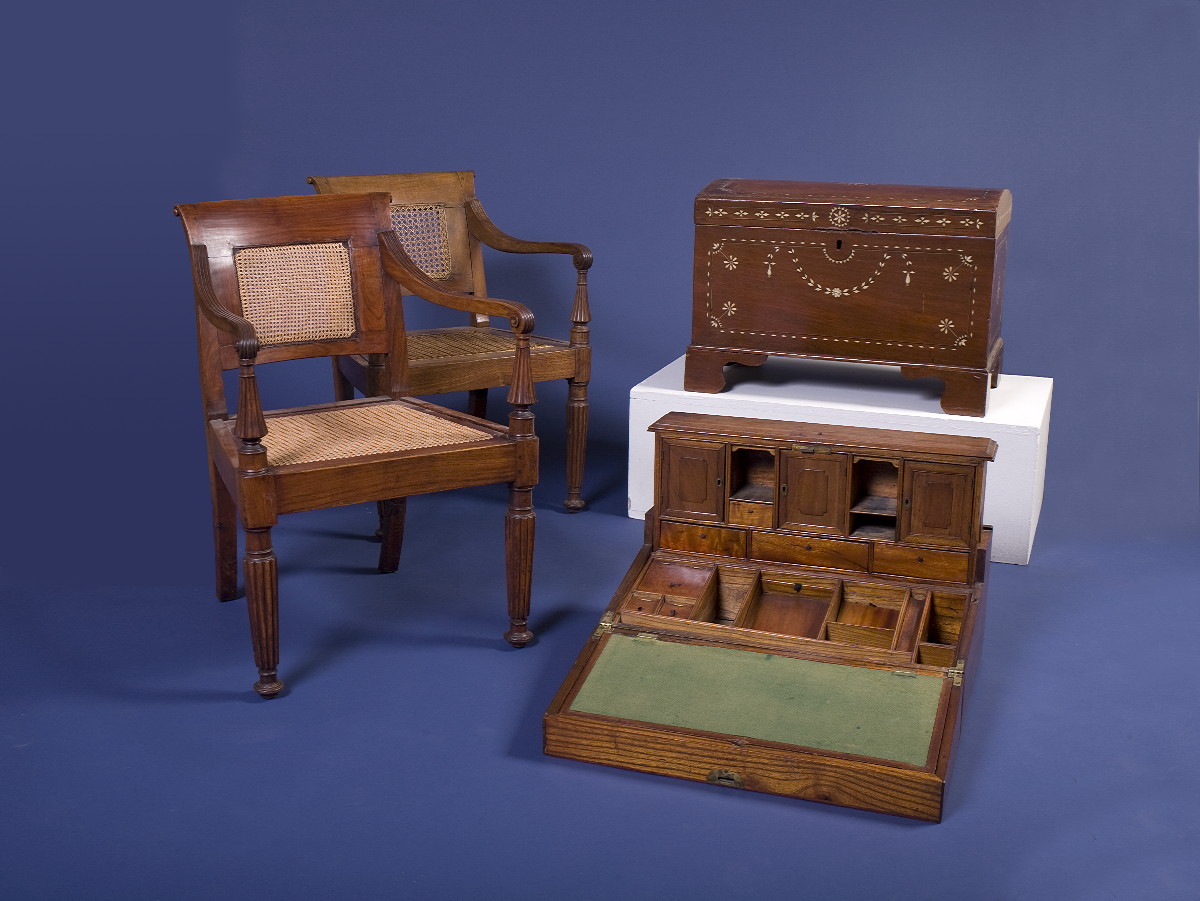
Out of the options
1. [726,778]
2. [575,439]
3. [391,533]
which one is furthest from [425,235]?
[726,778]

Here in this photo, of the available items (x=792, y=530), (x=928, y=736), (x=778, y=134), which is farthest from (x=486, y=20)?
(x=928, y=736)

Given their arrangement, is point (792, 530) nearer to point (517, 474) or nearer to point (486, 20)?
point (517, 474)

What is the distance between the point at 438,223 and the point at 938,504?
1.78 metres

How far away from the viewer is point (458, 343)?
4051 millimetres

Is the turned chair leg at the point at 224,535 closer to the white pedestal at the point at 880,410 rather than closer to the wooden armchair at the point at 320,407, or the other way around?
the wooden armchair at the point at 320,407

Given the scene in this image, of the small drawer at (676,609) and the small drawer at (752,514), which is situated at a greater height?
the small drawer at (752,514)

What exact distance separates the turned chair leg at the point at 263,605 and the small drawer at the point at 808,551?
3.70 ft

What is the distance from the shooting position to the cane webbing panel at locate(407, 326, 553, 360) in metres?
3.92

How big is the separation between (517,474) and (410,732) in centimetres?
60

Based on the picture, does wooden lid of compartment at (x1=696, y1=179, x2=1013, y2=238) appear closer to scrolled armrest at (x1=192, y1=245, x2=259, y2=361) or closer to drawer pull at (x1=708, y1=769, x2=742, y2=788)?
scrolled armrest at (x1=192, y1=245, x2=259, y2=361)

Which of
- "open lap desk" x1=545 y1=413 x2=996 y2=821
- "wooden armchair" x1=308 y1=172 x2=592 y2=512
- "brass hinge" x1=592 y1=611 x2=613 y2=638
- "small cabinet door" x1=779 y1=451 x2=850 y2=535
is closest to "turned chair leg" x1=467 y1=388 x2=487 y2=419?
"wooden armchair" x1=308 y1=172 x2=592 y2=512

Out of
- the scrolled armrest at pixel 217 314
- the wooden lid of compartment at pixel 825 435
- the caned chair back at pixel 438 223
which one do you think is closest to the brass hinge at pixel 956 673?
the wooden lid of compartment at pixel 825 435

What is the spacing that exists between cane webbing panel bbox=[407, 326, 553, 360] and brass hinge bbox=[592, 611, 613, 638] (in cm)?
104

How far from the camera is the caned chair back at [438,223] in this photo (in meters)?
4.20
